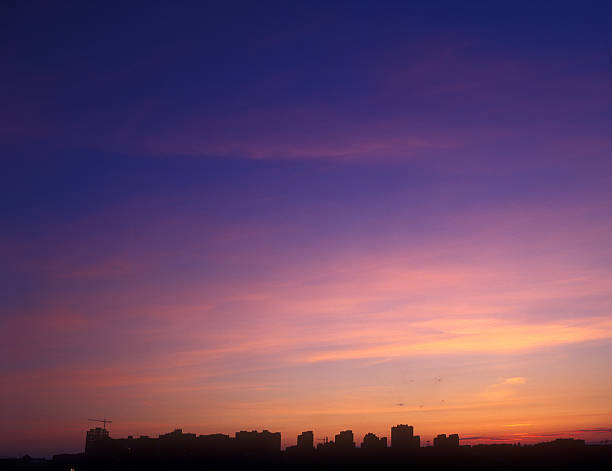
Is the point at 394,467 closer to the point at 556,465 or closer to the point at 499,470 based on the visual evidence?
the point at 499,470

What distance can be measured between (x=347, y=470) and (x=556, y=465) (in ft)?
199

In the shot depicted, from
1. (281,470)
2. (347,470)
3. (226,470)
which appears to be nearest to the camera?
(347,470)

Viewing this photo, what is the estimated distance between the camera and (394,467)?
174 metres

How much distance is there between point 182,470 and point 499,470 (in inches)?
4017

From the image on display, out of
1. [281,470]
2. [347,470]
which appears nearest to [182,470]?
[281,470]

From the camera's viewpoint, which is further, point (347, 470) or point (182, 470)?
point (182, 470)

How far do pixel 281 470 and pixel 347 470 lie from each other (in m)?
24.5

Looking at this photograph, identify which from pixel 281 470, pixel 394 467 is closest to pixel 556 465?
pixel 394 467

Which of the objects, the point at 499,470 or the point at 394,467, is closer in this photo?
the point at 499,470

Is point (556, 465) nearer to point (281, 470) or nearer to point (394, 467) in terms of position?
point (394, 467)

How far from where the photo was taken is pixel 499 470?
153 m

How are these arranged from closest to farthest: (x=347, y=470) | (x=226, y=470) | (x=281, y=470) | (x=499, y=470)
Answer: (x=499, y=470) → (x=347, y=470) → (x=281, y=470) → (x=226, y=470)

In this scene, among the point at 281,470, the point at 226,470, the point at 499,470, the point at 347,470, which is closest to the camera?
the point at 499,470

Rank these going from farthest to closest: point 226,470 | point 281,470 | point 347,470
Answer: point 226,470
point 281,470
point 347,470
